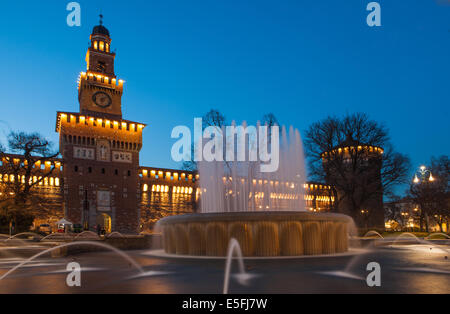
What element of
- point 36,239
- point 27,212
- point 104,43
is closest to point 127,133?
point 104,43

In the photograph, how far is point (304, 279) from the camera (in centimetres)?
659

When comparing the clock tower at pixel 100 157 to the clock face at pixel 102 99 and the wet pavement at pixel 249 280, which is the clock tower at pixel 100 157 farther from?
the wet pavement at pixel 249 280

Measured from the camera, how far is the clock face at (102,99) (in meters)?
52.6

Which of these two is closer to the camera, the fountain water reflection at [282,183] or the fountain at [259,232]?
the fountain at [259,232]

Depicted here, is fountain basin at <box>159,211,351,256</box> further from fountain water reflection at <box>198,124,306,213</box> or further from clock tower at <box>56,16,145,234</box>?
clock tower at <box>56,16,145,234</box>

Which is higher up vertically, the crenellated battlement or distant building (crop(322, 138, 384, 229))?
the crenellated battlement

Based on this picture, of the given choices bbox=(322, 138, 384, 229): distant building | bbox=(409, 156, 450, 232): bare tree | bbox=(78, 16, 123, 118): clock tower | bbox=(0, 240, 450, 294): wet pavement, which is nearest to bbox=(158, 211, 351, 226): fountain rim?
bbox=(0, 240, 450, 294): wet pavement

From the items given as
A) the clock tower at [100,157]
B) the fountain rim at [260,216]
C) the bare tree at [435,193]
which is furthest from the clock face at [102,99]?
the fountain rim at [260,216]

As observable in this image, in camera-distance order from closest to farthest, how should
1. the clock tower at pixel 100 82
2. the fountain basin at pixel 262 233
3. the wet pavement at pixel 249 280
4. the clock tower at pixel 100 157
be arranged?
the wet pavement at pixel 249 280, the fountain basin at pixel 262 233, the clock tower at pixel 100 157, the clock tower at pixel 100 82

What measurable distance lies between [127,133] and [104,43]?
16.3 metres

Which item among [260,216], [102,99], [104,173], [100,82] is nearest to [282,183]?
Result: [260,216]

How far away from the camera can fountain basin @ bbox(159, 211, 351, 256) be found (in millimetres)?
11039
